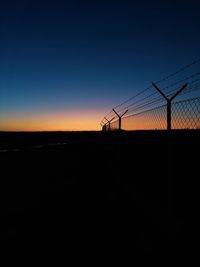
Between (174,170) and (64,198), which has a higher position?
(174,170)

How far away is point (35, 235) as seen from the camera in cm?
578

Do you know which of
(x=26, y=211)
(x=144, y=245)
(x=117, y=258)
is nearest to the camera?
(x=117, y=258)

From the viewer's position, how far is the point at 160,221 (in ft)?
20.2

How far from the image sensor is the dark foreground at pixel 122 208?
5.29 metres

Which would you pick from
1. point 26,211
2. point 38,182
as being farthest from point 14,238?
point 38,182

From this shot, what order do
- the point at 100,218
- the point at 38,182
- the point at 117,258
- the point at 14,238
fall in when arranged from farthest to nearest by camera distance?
the point at 38,182, the point at 100,218, the point at 14,238, the point at 117,258

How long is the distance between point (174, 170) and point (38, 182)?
227 inches

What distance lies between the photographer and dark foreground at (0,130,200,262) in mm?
5289

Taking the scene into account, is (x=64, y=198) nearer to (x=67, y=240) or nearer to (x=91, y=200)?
(x=91, y=200)

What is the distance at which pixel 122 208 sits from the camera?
773 cm

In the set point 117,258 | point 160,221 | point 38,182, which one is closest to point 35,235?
point 117,258

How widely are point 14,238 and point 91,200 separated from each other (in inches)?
131

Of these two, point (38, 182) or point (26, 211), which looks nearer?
point (26, 211)

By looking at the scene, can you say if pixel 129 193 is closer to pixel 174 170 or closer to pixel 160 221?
pixel 174 170
